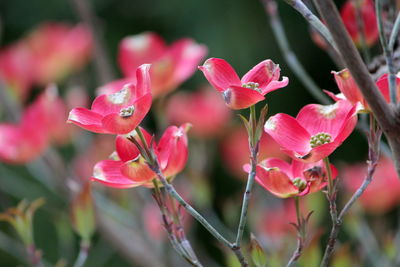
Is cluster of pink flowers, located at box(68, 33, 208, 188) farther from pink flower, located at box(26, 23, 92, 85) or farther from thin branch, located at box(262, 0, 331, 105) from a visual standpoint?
pink flower, located at box(26, 23, 92, 85)

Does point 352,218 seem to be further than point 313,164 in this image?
Yes

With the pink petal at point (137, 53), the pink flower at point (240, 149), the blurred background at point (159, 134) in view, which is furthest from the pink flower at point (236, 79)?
the pink flower at point (240, 149)

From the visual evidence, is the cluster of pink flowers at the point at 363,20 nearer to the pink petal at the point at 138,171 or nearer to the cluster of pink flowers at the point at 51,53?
Answer: the pink petal at the point at 138,171

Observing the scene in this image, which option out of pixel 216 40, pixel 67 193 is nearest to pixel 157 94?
pixel 67 193

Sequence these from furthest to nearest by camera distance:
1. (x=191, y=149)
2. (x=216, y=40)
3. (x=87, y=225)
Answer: (x=216, y=40) < (x=191, y=149) < (x=87, y=225)

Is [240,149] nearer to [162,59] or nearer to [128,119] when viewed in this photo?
[162,59]

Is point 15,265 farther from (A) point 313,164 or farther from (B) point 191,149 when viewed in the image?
(A) point 313,164

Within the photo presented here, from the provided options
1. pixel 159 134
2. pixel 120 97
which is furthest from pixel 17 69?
pixel 120 97

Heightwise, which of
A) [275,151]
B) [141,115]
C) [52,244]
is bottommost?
[52,244]
